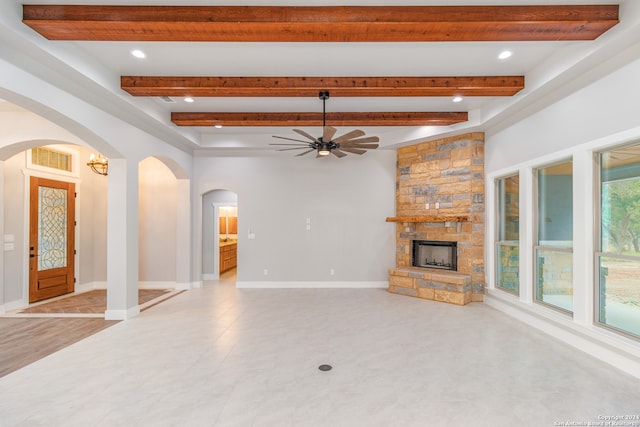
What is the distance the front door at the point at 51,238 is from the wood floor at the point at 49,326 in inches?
13.2

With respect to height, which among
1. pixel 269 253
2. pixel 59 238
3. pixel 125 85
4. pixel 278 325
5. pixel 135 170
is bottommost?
pixel 278 325

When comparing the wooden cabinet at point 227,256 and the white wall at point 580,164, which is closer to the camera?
the white wall at point 580,164

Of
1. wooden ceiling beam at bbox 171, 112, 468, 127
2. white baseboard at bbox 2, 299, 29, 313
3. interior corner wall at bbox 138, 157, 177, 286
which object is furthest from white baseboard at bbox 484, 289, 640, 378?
white baseboard at bbox 2, 299, 29, 313

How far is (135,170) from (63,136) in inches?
40.8

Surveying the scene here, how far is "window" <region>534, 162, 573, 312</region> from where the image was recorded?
3.87 m

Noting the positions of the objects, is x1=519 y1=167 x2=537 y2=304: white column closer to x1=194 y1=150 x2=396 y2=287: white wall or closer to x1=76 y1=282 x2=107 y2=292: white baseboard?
x1=194 y1=150 x2=396 y2=287: white wall

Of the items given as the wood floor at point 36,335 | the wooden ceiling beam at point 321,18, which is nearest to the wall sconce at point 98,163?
the wood floor at point 36,335

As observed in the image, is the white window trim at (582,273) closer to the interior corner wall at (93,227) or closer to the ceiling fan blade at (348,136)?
the ceiling fan blade at (348,136)

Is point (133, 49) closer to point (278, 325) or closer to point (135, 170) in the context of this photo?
point (135, 170)

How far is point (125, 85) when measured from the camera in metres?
3.94

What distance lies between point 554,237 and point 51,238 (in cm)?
867

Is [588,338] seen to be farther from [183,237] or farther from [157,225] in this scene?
[157,225]

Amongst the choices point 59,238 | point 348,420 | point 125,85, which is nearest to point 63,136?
point 125,85

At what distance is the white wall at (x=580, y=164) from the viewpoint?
297 cm
